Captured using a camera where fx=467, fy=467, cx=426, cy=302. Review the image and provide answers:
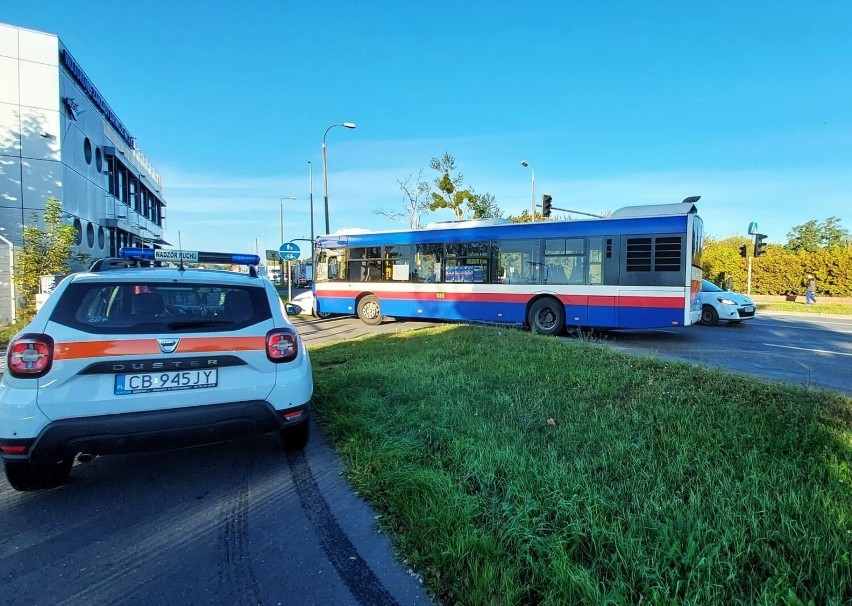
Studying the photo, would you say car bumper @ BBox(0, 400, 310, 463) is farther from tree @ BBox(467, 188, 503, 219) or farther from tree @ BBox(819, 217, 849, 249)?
tree @ BBox(819, 217, 849, 249)

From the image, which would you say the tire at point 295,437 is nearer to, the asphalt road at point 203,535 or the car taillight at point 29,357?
the asphalt road at point 203,535

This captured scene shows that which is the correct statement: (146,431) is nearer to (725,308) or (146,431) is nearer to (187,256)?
(187,256)

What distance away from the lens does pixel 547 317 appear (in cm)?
1191

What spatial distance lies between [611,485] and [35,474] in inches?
162

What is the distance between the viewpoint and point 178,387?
132 inches

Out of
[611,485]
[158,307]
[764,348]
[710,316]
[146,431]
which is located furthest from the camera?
[710,316]

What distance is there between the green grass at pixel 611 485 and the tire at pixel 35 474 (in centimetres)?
215

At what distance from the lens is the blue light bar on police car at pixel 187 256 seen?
179 inches

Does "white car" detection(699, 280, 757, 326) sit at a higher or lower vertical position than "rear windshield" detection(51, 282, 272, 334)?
lower

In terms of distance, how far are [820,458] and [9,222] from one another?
24.6 metres

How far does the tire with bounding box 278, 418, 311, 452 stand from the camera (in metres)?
4.17

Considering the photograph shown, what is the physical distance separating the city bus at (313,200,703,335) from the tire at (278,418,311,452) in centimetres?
838

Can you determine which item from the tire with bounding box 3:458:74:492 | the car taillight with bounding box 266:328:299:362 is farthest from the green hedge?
the tire with bounding box 3:458:74:492

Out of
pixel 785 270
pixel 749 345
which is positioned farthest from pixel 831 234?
pixel 749 345
